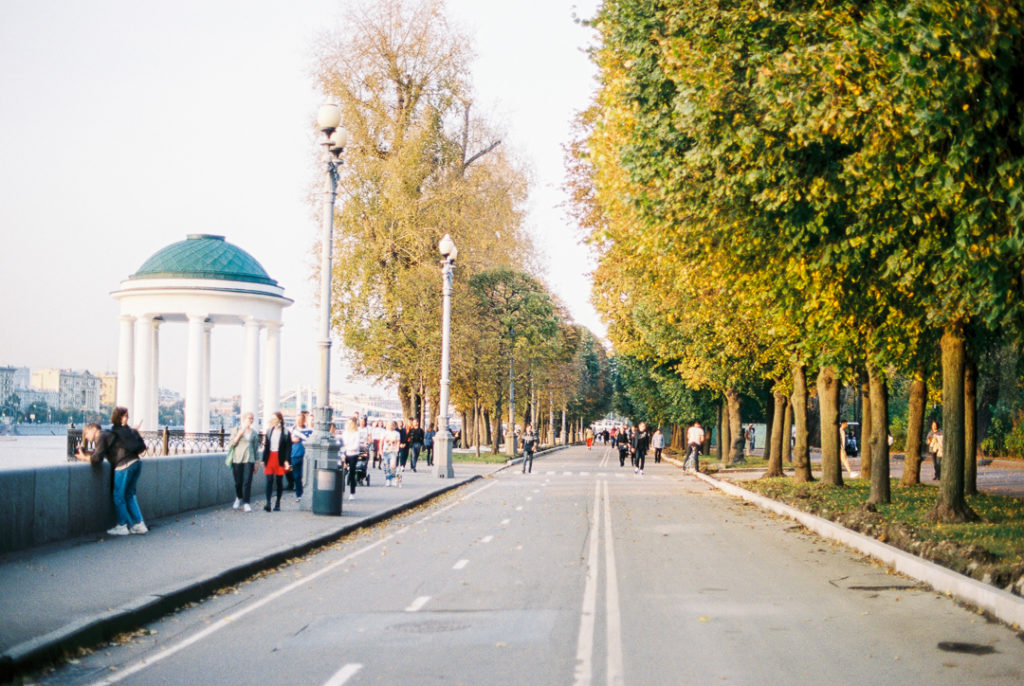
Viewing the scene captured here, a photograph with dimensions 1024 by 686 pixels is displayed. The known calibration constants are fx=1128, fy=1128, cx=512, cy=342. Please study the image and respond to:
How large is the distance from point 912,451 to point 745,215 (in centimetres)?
1600

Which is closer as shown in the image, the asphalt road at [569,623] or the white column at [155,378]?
the asphalt road at [569,623]

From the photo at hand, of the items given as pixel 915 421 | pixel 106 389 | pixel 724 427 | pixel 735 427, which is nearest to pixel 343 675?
pixel 915 421

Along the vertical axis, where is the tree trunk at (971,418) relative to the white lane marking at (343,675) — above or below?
above

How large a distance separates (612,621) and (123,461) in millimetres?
8723

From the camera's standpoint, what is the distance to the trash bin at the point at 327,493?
799 inches

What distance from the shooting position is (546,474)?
43.2m

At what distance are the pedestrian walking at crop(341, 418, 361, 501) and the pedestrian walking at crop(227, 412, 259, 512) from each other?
168 inches

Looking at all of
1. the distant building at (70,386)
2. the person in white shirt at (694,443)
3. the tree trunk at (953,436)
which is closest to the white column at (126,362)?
the person in white shirt at (694,443)

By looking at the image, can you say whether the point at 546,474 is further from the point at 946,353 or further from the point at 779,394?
the point at 946,353

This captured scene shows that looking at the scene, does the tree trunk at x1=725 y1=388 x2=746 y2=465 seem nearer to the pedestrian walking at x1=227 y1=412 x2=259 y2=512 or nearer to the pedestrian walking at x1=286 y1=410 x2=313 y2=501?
the pedestrian walking at x1=286 y1=410 x2=313 y2=501

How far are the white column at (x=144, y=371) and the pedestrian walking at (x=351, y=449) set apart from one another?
33875mm

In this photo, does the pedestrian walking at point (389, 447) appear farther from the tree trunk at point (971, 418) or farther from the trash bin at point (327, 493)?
the tree trunk at point (971, 418)

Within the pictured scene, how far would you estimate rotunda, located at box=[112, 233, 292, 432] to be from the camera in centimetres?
5600

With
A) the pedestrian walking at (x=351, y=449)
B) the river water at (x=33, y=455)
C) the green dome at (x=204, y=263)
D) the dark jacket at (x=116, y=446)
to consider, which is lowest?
the river water at (x=33, y=455)
